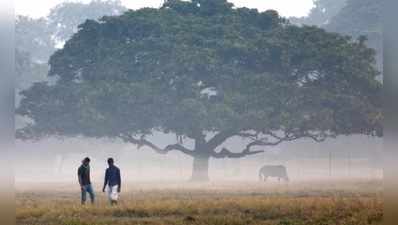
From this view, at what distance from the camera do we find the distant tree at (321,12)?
120m

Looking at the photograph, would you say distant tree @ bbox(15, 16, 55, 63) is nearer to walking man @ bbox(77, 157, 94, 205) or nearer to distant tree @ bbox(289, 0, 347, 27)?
distant tree @ bbox(289, 0, 347, 27)

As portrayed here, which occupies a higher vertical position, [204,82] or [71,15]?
[71,15]

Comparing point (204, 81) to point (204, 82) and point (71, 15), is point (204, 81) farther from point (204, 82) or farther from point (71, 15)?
point (71, 15)

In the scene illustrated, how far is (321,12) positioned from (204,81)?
71700mm

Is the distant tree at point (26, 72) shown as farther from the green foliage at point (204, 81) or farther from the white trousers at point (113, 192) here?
the white trousers at point (113, 192)

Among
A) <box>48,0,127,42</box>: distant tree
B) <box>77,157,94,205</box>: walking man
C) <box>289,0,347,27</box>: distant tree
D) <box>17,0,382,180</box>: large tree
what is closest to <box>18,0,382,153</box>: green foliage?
<box>17,0,382,180</box>: large tree

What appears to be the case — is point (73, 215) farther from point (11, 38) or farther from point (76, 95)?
point (76, 95)

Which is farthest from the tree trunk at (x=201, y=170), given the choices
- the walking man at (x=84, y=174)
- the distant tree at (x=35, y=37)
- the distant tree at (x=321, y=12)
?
the distant tree at (x=35, y=37)

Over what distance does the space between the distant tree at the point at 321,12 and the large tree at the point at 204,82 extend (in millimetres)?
63851

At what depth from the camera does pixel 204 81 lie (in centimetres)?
5525

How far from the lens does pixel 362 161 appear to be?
7938 cm

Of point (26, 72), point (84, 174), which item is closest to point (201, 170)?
point (84, 174)

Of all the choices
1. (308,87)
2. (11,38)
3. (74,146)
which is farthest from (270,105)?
(11,38)

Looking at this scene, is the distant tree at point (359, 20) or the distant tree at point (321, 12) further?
the distant tree at point (321, 12)
